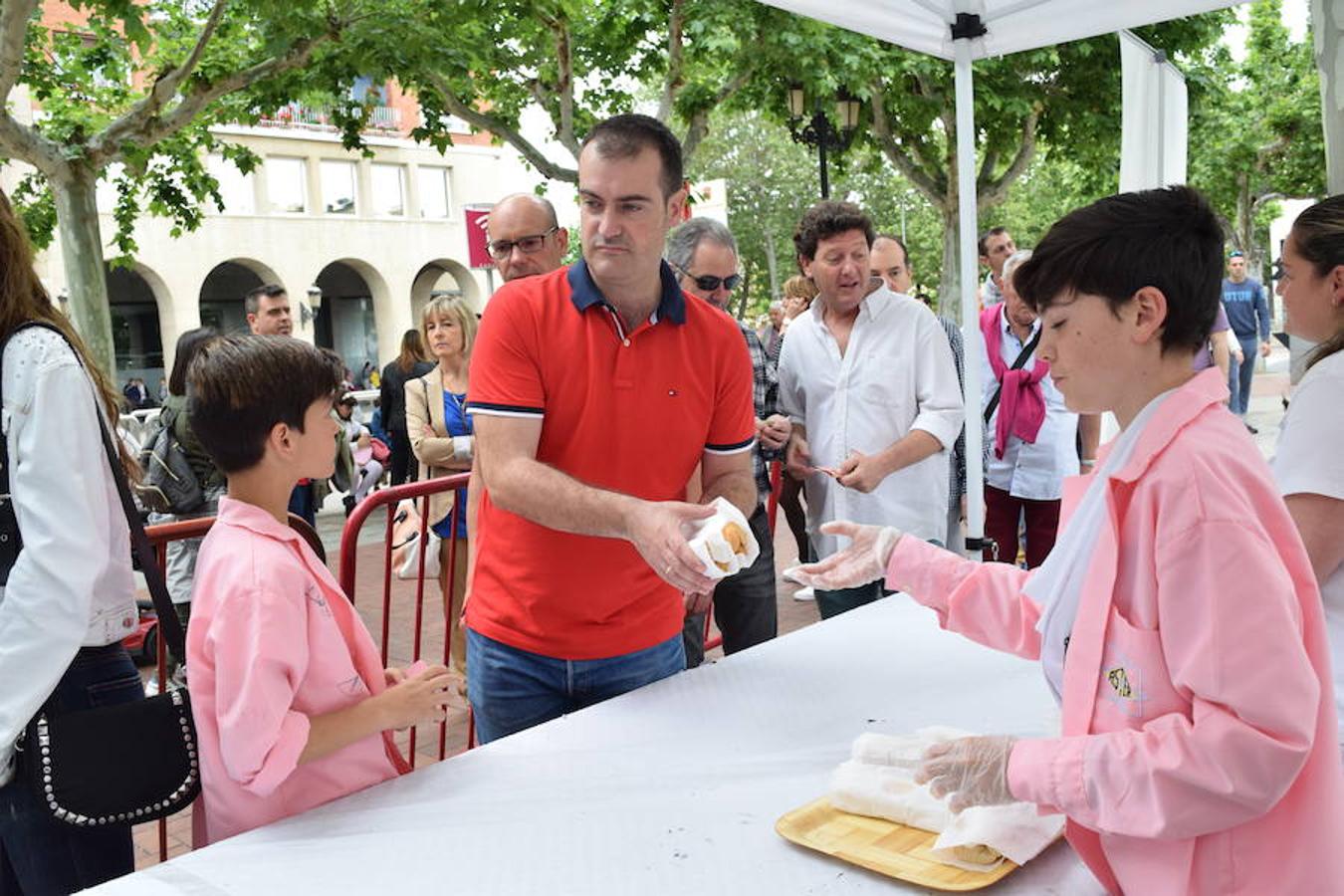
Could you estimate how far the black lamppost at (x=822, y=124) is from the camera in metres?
12.5

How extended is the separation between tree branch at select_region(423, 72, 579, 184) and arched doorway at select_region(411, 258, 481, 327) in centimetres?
2225

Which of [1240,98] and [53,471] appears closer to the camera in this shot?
[53,471]

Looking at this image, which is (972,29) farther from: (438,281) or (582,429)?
(438,281)

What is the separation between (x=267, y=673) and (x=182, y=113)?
880 centimetres

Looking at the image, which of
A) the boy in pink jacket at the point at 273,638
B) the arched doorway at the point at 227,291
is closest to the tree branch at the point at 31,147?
the boy in pink jacket at the point at 273,638

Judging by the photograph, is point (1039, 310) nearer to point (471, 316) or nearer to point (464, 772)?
point (464, 772)

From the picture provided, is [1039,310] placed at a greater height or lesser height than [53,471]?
greater

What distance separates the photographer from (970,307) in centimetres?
411

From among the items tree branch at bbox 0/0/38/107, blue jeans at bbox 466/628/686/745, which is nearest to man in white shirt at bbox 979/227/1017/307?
blue jeans at bbox 466/628/686/745

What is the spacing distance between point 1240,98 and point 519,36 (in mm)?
20984

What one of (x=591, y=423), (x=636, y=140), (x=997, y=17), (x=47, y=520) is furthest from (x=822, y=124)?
(x=47, y=520)

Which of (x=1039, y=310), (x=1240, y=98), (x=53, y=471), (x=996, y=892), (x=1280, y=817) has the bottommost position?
(x=996, y=892)

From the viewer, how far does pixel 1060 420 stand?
533cm

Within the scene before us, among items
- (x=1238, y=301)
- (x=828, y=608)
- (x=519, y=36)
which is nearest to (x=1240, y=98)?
(x=1238, y=301)
